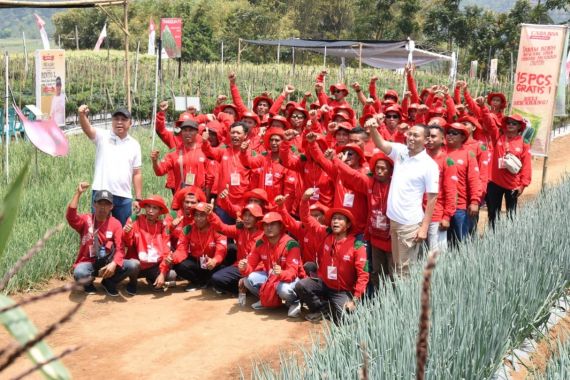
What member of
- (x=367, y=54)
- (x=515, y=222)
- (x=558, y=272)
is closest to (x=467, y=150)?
(x=515, y=222)

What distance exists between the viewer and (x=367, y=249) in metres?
5.62

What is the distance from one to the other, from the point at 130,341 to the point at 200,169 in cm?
227

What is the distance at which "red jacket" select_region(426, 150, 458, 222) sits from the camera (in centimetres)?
548

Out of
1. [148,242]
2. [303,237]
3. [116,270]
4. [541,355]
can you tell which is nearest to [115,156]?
[148,242]

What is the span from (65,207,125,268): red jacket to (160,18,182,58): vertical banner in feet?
18.0

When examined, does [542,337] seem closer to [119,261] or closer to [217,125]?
[119,261]

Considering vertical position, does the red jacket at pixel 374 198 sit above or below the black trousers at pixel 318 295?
above

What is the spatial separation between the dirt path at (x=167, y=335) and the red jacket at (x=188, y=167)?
3.70ft

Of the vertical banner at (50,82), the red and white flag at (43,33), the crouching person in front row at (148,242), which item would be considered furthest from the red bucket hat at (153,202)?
the red and white flag at (43,33)

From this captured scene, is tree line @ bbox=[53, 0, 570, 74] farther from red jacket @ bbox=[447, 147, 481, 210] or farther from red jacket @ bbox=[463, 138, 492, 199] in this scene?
red jacket @ bbox=[447, 147, 481, 210]

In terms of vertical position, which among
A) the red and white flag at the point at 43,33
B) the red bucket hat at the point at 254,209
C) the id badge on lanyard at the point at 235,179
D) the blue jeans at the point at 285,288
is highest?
the red and white flag at the point at 43,33

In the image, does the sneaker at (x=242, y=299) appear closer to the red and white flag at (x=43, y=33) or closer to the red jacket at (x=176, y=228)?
the red jacket at (x=176, y=228)

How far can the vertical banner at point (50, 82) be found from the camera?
7.34 m

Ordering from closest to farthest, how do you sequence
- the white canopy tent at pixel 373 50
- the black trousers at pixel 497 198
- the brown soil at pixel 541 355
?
the brown soil at pixel 541 355 < the black trousers at pixel 497 198 < the white canopy tent at pixel 373 50
